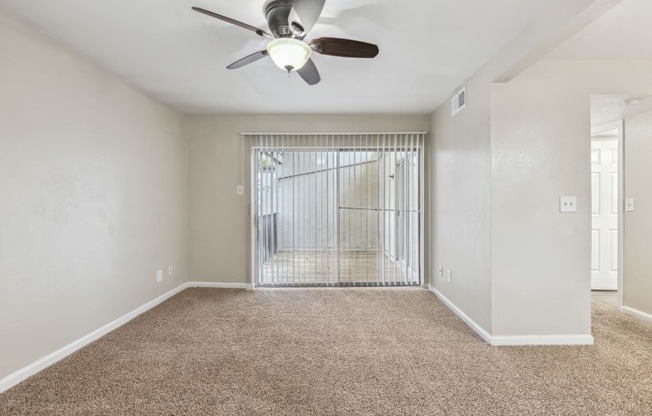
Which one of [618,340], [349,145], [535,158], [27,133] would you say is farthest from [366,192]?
[27,133]

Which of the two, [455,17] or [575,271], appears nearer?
[455,17]

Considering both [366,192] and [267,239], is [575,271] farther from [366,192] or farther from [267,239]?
[267,239]

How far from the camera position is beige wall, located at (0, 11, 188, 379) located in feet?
6.61

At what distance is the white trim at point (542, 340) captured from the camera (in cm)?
259

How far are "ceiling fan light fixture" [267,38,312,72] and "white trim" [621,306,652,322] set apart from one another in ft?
13.0

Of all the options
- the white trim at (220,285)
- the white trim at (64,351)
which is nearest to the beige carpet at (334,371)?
the white trim at (64,351)

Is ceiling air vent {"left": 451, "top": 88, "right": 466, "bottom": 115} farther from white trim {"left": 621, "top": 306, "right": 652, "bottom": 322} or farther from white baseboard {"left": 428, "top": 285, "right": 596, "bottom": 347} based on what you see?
white trim {"left": 621, "top": 306, "right": 652, "bottom": 322}

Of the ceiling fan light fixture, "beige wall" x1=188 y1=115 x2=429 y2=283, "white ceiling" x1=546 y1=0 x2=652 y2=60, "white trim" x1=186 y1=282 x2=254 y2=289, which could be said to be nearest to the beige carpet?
"white trim" x1=186 y1=282 x2=254 y2=289

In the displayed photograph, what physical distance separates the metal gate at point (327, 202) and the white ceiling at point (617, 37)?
1.97 metres

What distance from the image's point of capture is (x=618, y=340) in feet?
8.84

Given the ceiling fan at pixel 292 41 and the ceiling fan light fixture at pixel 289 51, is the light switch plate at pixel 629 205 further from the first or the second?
the ceiling fan light fixture at pixel 289 51

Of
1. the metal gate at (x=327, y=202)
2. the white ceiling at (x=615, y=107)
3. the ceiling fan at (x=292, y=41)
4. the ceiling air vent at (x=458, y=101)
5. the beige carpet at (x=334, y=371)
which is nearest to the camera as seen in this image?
the ceiling fan at (x=292, y=41)

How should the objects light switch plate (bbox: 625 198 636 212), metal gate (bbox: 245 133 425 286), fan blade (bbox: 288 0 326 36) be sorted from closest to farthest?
fan blade (bbox: 288 0 326 36), light switch plate (bbox: 625 198 636 212), metal gate (bbox: 245 133 425 286)

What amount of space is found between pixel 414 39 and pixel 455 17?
13.1 inches
